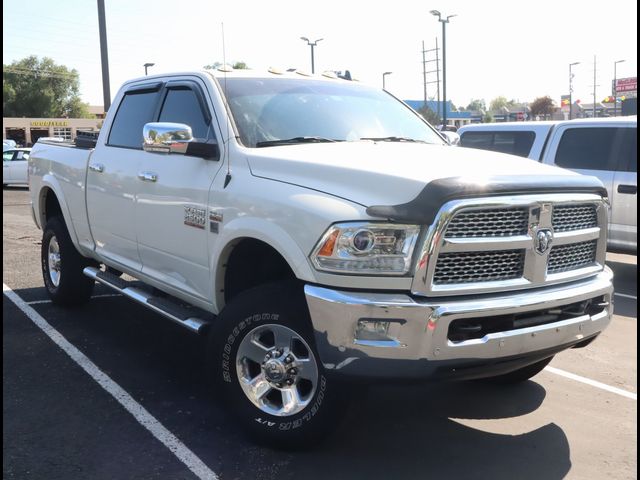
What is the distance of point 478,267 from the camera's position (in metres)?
3.16

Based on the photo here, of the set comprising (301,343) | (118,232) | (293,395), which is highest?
(118,232)

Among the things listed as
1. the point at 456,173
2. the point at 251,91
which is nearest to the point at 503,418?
the point at 456,173

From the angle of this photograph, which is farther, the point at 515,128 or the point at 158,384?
the point at 515,128

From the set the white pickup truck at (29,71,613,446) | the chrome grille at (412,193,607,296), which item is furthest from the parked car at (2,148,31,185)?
the chrome grille at (412,193,607,296)

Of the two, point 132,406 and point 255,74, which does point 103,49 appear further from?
point 132,406

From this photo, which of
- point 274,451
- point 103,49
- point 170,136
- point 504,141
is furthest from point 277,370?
point 103,49

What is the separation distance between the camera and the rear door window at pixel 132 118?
5125mm

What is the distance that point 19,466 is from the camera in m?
3.38

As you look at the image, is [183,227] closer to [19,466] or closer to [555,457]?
[19,466]

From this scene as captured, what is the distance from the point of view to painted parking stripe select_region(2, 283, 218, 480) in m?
3.40

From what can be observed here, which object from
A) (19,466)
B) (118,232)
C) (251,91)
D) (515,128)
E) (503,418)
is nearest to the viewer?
(19,466)

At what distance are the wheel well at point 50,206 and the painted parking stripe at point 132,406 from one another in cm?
113

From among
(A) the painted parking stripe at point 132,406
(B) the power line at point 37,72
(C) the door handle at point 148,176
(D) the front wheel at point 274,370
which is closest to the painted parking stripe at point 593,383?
(D) the front wheel at point 274,370

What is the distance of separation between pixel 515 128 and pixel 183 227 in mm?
6469
